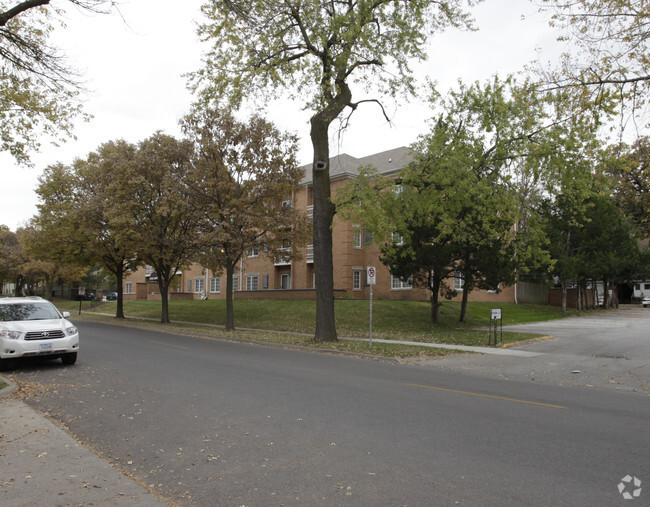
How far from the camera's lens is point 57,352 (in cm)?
1158

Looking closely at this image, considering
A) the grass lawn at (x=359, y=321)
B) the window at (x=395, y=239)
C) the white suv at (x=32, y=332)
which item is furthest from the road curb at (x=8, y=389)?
the window at (x=395, y=239)

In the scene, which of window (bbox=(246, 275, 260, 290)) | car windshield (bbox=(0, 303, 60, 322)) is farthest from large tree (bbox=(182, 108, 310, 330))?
window (bbox=(246, 275, 260, 290))

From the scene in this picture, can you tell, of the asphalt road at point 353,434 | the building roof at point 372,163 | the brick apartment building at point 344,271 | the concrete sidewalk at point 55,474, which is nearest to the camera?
the concrete sidewalk at point 55,474

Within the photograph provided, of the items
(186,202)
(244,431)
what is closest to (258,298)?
(186,202)

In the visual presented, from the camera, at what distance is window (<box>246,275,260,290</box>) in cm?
4509

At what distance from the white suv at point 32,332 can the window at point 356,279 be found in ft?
86.2

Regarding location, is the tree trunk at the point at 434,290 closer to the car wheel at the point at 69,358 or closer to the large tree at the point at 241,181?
the large tree at the point at 241,181

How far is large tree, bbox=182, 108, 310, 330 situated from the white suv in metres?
10.7

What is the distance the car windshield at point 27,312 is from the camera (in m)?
11.9

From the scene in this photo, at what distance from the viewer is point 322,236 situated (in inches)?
711

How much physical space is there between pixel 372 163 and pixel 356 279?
9614 mm

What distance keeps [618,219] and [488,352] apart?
95.3 ft

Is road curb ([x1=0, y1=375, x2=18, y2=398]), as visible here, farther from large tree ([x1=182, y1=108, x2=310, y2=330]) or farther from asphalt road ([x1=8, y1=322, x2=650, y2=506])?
large tree ([x1=182, y1=108, x2=310, y2=330])

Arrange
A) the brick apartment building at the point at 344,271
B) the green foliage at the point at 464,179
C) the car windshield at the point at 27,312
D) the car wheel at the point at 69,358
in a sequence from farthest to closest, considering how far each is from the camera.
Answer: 1. the brick apartment building at the point at 344,271
2. the green foliage at the point at 464,179
3. the car wheel at the point at 69,358
4. the car windshield at the point at 27,312
